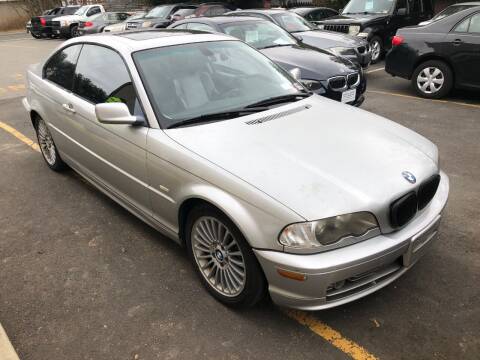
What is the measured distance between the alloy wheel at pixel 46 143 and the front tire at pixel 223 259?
8.86ft

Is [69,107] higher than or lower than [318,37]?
higher

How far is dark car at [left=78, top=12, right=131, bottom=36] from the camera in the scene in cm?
2008

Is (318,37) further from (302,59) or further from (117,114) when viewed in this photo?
(117,114)

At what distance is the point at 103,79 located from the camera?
3635mm

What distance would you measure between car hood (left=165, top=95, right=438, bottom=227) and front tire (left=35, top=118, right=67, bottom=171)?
2.49 m

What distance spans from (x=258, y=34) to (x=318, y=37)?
1.82 metres

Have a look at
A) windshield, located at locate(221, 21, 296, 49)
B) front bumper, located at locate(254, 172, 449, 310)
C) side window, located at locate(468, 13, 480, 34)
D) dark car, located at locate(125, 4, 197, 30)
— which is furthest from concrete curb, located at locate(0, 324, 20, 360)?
dark car, located at locate(125, 4, 197, 30)

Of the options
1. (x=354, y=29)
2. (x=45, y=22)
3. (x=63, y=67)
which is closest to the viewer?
(x=63, y=67)

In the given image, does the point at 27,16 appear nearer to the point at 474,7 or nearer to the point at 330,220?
the point at 474,7

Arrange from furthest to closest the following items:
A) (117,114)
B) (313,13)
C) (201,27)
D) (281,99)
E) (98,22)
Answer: (98,22)
(313,13)
(201,27)
(281,99)
(117,114)

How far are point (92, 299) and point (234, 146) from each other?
1453mm

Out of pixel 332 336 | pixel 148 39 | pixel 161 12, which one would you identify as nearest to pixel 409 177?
pixel 332 336

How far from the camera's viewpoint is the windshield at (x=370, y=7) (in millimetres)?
11078

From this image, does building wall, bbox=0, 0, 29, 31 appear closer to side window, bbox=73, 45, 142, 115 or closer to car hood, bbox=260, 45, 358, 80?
car hood, bbox=260, 45, 358, 80
